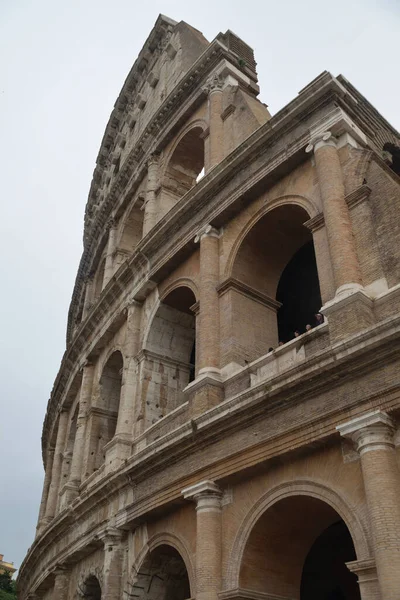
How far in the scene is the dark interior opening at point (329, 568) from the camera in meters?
11.4

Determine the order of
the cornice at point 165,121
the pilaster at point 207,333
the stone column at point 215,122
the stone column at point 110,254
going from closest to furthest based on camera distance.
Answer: the pilaster at point 207,333 < the stone column at point 215,122 < the cornice at point 165,121 < the stone column at point 110,254

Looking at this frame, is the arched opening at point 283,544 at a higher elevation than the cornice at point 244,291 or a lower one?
lower

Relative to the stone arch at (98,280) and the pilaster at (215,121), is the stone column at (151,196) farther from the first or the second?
the stone arch at (98,280)

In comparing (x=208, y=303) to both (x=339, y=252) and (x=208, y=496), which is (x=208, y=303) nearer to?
(x=339, y=252)

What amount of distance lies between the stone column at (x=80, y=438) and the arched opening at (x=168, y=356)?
3.44 metres

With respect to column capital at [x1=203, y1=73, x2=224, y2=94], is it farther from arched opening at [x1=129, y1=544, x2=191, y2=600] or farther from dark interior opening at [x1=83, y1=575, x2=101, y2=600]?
dark interior opening at [x1=83, y1=575, x2=101, y2=600]

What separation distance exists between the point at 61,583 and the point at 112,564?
10.9 ft

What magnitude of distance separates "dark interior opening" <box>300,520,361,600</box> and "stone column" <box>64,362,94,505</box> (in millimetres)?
5791

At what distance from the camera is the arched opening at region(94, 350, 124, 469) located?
1511 cm

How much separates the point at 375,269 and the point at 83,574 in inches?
347

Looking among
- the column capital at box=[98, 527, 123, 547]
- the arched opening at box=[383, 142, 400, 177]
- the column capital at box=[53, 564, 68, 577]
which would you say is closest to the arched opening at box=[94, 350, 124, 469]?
the column capital at box=[53, 564, 68, 577]

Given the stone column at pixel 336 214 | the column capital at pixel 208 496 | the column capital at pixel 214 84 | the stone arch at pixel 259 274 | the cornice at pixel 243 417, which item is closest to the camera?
the cornice at pixel 243 417

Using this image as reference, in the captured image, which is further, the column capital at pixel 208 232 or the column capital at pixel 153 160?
the column capital at pixel 153 160

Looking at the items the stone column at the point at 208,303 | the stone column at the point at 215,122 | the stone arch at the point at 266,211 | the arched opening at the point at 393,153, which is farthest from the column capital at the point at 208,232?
the arched opening at the point at 393,153
